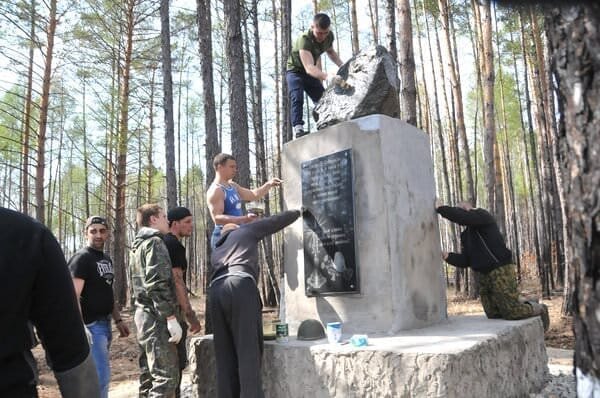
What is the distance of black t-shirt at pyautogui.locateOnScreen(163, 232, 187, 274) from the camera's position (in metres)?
4.36

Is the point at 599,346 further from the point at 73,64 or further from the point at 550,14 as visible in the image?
the point at 73,64

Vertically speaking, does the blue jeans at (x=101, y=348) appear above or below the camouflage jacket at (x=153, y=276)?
below

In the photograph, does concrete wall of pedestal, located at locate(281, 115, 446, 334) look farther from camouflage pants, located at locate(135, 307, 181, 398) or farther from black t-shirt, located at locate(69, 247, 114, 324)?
black t-shirt, located at locate(69, 247, 114, 324)

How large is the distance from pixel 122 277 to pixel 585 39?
1372cm

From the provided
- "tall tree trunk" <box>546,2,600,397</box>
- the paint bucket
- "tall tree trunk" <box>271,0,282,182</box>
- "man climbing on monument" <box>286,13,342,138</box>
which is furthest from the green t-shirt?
"tall tree trunk" <box>271,0,282,182</box>

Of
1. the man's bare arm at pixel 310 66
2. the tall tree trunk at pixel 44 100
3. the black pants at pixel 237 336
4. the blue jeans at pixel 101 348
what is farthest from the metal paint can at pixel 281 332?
the tall tree trunk at pixel 44 100

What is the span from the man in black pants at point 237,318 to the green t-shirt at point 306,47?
2.24 metres

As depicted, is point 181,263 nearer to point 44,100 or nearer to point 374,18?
point 44,100

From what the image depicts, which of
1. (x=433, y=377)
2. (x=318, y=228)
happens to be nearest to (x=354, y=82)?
(x=318, y=228)

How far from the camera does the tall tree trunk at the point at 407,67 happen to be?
7.77 m

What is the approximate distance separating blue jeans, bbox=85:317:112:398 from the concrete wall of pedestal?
1561mm

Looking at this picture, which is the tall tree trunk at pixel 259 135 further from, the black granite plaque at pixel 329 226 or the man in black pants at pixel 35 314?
the man in black pants at pixel 35 314

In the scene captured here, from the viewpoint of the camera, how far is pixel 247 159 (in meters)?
7.25

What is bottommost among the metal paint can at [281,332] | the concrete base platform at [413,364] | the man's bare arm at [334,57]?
the concrete base platform at [413,364]
